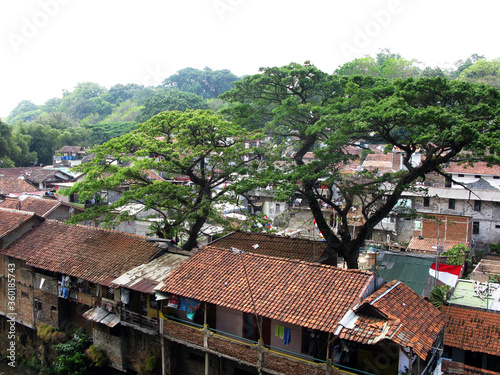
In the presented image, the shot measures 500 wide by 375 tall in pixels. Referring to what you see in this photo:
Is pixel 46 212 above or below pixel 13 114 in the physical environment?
below

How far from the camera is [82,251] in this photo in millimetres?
20578

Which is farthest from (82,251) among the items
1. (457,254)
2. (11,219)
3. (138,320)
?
(457,254)

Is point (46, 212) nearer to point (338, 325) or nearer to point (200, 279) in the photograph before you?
point (200, 279)

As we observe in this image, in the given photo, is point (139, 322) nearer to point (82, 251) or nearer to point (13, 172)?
point (82, 251)

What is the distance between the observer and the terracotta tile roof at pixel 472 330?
1466 cm

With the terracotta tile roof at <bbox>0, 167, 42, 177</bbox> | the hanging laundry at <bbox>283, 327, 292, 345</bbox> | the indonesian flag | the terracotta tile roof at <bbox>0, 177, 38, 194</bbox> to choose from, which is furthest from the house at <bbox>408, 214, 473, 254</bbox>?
the terracotta tile roof at <bbox>0, 167, 42, 177</bbox>

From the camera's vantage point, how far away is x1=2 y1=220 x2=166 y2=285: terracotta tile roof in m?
18.9

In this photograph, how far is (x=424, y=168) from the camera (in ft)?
56.9

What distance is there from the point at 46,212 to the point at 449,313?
26931 mm

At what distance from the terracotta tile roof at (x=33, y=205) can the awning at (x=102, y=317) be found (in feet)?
49.6

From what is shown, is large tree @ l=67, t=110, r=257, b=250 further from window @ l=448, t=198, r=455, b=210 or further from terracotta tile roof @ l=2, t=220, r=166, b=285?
window @ l=448, t=198, r=455, b=210

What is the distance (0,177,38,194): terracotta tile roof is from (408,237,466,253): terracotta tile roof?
36.7 metres

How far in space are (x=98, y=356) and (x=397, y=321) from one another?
43.2ft

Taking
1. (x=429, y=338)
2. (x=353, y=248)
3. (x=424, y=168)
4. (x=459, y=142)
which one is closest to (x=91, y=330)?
(x=353, y=248)
